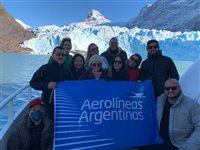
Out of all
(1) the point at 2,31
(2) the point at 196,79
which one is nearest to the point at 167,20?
(1) the point at 2,31

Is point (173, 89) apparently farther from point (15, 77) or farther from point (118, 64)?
point (15, 77)

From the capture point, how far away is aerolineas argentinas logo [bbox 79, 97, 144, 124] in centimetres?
295

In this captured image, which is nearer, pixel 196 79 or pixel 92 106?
A: pixel 92 106

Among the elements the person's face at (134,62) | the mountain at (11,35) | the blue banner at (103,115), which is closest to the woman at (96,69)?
the blue banner at (103,115)

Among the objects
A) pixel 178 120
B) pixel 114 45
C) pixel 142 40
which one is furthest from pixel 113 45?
pixel 142 40

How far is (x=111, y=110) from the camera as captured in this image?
9.91 ft

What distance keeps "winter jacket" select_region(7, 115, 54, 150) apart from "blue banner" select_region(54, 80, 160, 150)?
7 centimetres

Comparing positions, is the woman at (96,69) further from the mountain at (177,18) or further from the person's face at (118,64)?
the mountain at (177,18)

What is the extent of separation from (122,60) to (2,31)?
9543 centimetres

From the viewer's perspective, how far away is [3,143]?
285 cm

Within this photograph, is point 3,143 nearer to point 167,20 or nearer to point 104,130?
point 104,130

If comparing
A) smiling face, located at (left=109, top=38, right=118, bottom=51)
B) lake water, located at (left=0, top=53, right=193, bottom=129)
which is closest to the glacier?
lake water, located at (left=0, top=53, right=193, bottom=129)

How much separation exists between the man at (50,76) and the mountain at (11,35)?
73893 mm

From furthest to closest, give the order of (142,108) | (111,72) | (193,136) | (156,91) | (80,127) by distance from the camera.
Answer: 1. (156,91)
2. (111,72)
3. (142,108)
4. (80,127)
5. (193,136)
